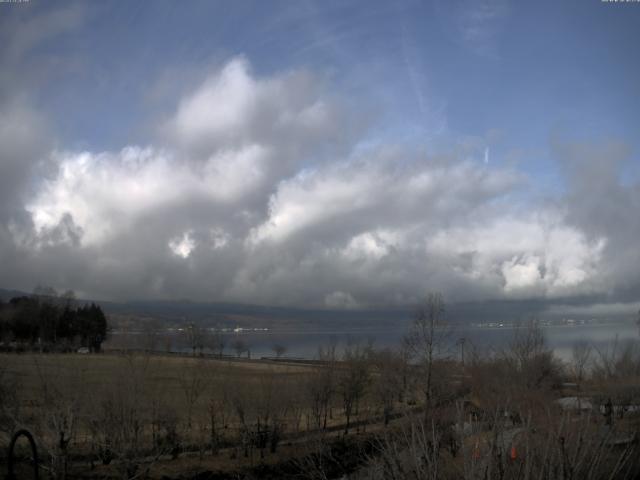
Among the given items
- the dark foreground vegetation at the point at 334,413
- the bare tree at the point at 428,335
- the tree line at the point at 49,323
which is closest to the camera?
the dark foreground vegetation at the point at 334,413

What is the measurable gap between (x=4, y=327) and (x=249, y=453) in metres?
115

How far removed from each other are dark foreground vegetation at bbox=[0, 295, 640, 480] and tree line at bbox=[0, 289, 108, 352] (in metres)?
59.5

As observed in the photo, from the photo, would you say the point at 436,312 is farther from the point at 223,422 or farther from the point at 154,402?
the point at 154,402

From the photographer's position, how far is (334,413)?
68.9m

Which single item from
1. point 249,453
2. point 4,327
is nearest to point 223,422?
point 249,453

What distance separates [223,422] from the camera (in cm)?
5250

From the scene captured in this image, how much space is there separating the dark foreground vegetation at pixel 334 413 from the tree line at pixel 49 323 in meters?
59.5


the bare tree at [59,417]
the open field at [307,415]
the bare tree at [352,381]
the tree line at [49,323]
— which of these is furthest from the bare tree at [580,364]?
the tree line at [49,323]

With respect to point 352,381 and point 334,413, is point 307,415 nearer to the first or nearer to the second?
point 352,381

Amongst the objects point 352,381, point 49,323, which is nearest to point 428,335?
point 352,381

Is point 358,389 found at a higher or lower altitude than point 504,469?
lower

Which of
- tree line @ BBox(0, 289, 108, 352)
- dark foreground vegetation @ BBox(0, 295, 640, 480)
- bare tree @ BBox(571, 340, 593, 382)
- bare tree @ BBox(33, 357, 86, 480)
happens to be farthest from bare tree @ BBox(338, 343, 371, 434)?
tree line @ BBox(0, 289, 108, 352)

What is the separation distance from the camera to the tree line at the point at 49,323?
13862cm

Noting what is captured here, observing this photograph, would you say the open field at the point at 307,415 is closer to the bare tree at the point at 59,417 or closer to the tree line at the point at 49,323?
the bare tree at the point at 59,417
